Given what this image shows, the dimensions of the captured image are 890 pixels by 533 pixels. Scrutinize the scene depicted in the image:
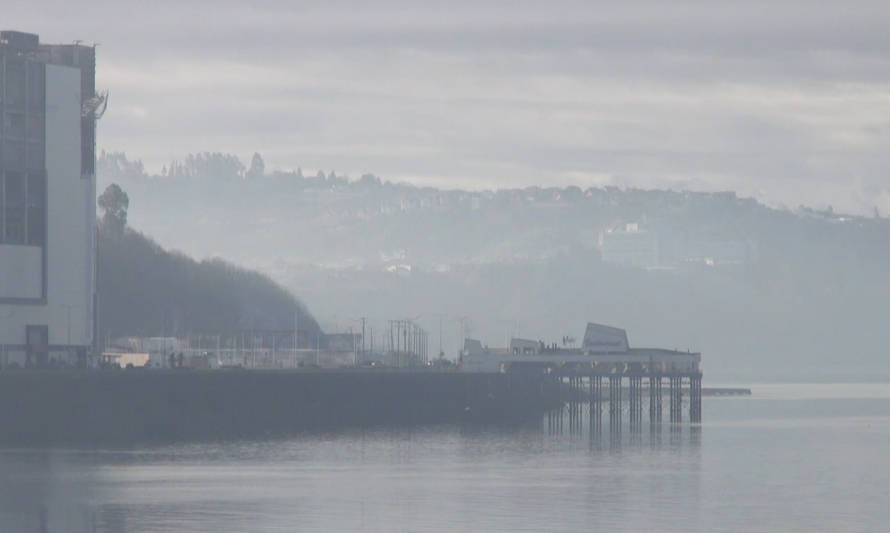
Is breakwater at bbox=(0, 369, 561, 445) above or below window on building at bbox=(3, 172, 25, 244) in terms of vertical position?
below

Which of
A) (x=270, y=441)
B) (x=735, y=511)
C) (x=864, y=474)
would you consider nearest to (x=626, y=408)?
(x=270, y=441)

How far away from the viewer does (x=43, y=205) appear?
5094 inches

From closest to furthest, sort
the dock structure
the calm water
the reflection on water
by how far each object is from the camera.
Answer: the calm water, the reflection on water, the dock structure

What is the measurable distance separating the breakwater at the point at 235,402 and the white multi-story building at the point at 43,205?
24.5 feet

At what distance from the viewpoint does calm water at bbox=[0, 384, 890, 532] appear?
75.9 m

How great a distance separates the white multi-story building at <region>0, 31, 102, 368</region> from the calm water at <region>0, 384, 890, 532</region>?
18.2 meters

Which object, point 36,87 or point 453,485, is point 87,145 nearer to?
point 36,87

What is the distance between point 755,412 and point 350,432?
2472 inches

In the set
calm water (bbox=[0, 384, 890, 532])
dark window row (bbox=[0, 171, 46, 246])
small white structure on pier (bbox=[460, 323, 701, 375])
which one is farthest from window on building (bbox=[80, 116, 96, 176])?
small white structure on pier (bbox=[460, 323, 701, 375])

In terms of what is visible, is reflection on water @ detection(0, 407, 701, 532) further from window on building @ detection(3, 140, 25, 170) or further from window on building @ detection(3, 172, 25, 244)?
window on building @ detection(3, 140, 25, 170)

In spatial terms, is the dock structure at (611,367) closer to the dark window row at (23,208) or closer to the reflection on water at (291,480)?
the reflection on water at (291,480)

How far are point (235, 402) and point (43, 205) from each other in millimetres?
16646

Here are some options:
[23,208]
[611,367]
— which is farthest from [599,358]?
[23,208]

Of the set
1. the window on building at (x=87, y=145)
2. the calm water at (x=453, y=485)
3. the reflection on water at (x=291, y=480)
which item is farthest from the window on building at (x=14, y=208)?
the calm water at (x=453, y=485)
